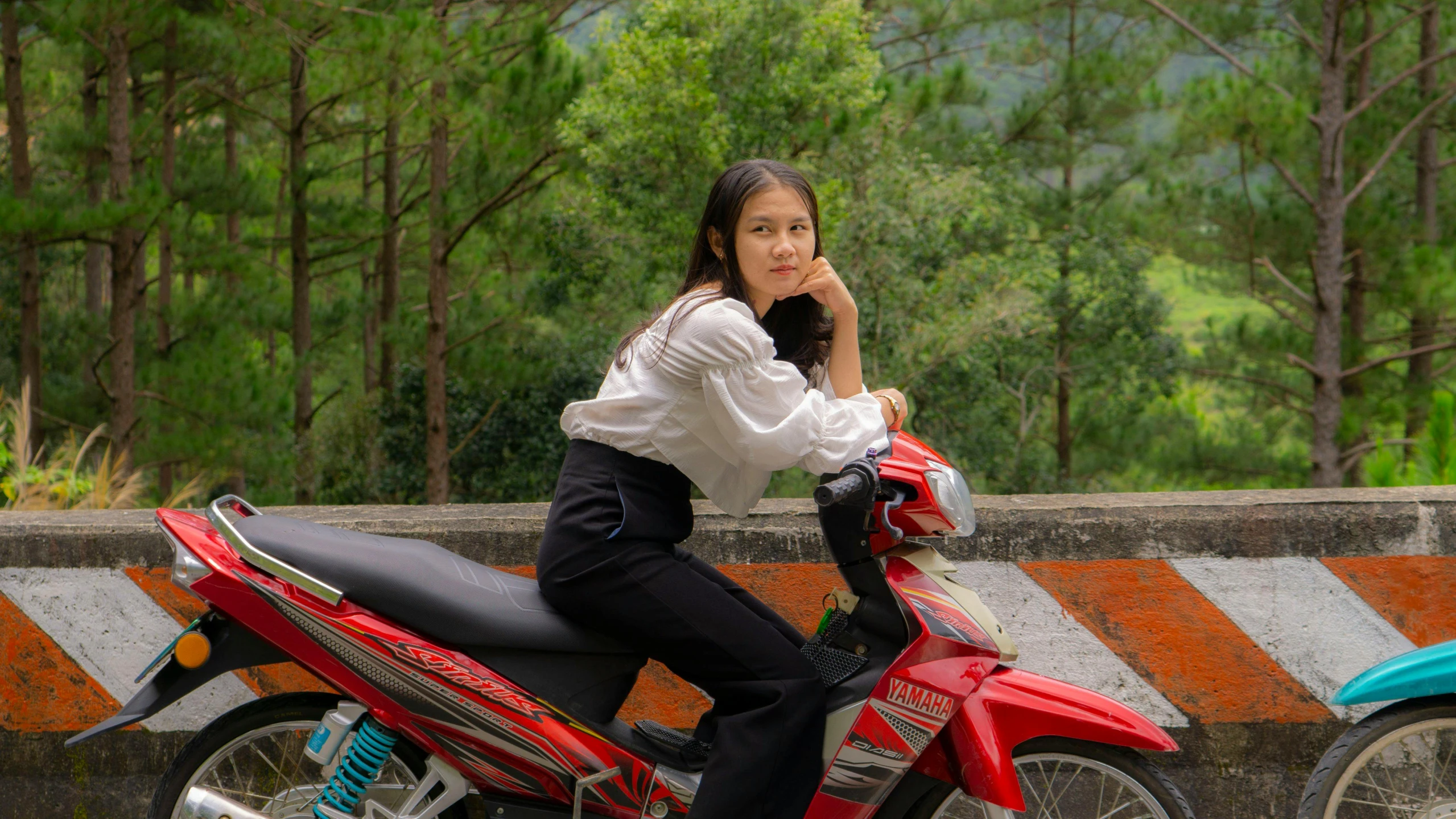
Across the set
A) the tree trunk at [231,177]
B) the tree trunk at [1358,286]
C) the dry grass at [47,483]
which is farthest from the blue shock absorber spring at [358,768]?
the tree trunk at [1358,286]

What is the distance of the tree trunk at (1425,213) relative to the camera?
1892 centimetres

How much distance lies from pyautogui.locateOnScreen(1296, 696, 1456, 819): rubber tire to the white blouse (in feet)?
3.97

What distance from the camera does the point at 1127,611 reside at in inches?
123

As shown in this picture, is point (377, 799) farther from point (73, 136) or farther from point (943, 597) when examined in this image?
point (73, 136)

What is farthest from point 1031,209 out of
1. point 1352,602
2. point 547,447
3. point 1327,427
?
point 1352,602

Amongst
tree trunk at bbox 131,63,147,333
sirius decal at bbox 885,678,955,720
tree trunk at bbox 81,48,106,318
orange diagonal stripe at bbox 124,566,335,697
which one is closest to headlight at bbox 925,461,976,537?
sirius decal at bbox 885,678,955,720

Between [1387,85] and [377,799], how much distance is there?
57.8 ft

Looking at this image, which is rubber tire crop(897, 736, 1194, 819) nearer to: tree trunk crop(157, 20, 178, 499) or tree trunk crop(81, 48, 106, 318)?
tree trunk crop(81, 48, 106, 318)

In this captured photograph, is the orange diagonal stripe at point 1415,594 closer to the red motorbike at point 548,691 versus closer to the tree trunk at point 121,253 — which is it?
the red motorbike at point 548,691

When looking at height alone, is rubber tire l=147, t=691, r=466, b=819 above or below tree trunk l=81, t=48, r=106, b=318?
below

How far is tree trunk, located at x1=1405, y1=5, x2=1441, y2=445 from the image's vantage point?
62.1 feet

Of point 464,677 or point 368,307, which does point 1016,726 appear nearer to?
point 464,677

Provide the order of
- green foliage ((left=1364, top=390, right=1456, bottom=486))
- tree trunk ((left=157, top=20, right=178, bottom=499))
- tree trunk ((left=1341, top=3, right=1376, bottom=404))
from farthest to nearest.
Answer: tree trunk ((left=1341, top=3, right=1376, bottom=404)) → tree trunk ((left=157, top=20, right=178, bottom=499)) → green foliage ((left=1364, top=390, right=1456, bottom=486))

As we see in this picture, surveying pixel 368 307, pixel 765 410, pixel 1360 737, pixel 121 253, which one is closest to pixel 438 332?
pixel 121 253
